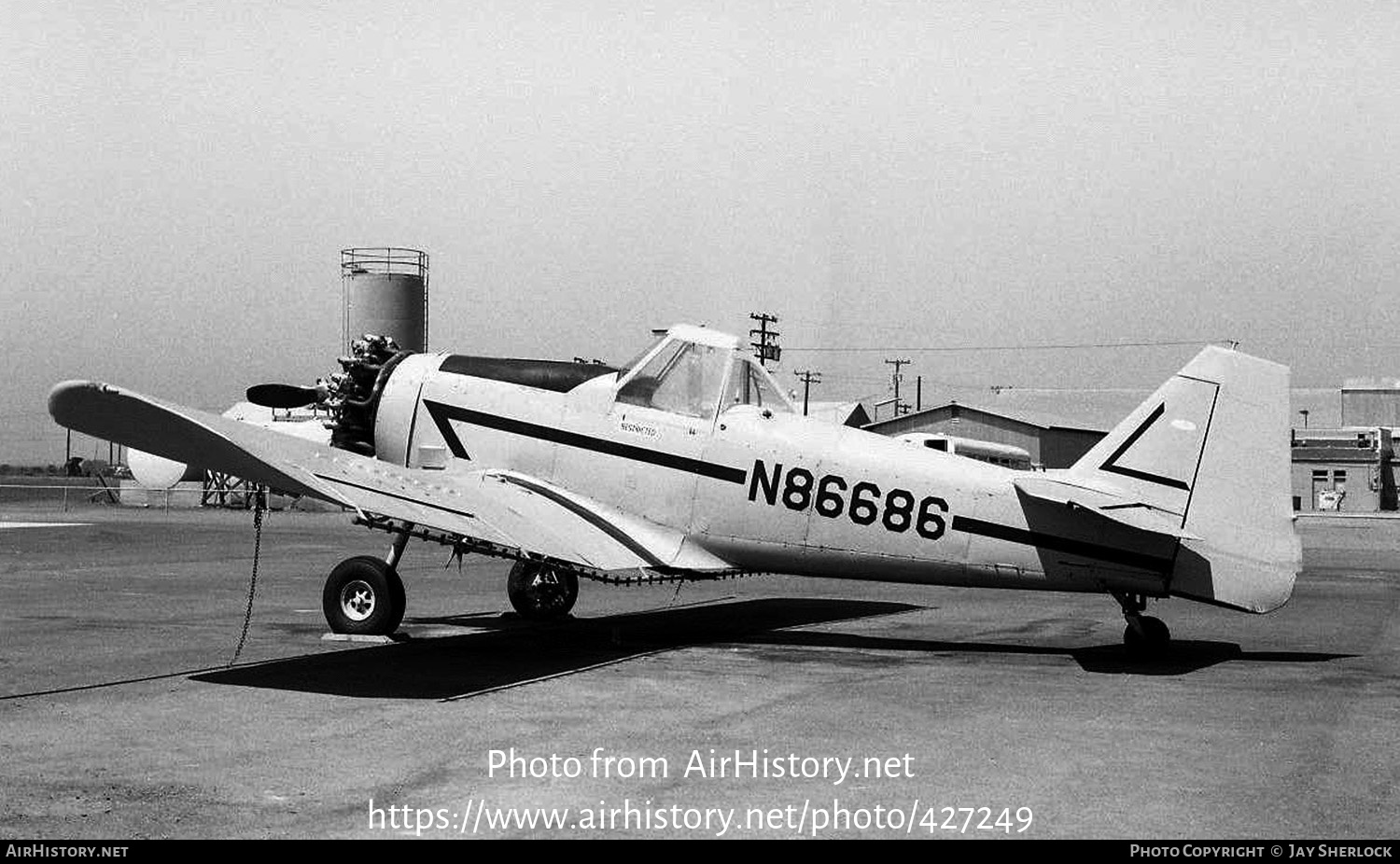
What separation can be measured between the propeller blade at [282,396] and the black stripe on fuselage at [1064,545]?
6901 millimetres

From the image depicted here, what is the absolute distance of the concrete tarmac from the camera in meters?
5.78

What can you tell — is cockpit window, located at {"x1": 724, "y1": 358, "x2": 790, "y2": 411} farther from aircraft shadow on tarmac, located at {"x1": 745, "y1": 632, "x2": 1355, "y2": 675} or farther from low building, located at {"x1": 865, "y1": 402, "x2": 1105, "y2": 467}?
low building, located at {"x1": 865, "y1": 402, "x2": 1105, "y2": 467}

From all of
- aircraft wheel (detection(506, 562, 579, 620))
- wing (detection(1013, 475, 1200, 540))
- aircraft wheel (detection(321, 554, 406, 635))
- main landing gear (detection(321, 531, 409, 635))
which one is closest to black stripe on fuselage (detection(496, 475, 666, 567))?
main landing gear (detection(321, 531, 409, 635))

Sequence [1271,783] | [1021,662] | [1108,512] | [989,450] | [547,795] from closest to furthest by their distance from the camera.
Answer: [547,795], [1271,783], [1108,512], [1021,662], [989,450]

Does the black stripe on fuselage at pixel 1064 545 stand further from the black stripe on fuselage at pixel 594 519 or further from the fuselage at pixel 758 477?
the black stripe on fuselage at pixel 594 519

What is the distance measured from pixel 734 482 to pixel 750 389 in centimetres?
97

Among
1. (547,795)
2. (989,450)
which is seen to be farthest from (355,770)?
(989,450)

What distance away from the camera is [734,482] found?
11672 millimetres

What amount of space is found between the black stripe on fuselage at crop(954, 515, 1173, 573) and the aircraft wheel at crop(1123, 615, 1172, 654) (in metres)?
0.78

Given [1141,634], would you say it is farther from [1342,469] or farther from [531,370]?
[1342,469]

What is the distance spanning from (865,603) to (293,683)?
9151 millimetres

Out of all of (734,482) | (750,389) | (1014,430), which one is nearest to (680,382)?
(750,389)
